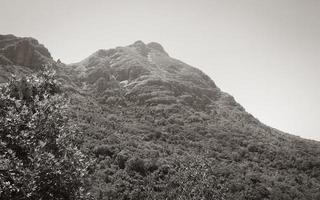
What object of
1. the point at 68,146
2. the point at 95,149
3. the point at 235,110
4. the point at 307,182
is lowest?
the point at 95,149

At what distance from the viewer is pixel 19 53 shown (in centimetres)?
10638

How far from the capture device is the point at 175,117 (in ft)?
310

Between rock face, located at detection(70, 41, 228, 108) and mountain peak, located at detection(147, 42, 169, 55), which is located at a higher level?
mountain peak, located at detection(147, 42, 169, 55)

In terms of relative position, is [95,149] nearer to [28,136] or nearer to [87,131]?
[87,131]

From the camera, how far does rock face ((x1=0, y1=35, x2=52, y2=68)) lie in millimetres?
103375

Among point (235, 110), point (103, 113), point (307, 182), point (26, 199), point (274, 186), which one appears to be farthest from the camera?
point (235, 110)

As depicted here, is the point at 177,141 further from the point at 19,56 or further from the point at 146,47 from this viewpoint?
the point at 146,47

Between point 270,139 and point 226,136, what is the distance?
1310 cm

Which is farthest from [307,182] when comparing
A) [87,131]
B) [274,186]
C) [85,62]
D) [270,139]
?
[85,62]

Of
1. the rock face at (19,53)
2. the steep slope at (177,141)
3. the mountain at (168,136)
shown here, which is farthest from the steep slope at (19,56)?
the steep slope at (177,141)

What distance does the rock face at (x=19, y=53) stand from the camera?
103 meters

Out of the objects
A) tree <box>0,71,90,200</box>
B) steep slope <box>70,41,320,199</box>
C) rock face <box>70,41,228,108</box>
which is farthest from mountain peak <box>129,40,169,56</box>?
tree <box>0,71,90,200</box>

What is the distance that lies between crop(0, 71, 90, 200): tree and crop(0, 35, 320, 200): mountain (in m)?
3.73

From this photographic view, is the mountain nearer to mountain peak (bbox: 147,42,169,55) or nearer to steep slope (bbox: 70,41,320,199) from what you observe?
steep slope (bbox: 70,41,320,199)
